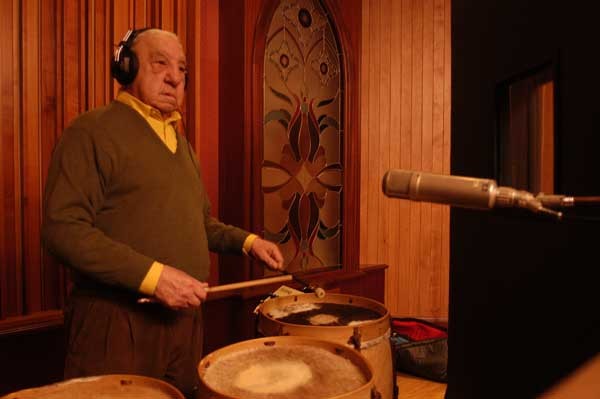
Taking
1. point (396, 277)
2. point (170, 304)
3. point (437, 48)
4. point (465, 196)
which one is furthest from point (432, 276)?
point (465, 196)

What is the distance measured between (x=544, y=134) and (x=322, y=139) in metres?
1.81

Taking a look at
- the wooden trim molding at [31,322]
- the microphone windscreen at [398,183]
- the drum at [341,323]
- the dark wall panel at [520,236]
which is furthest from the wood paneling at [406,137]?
the microphone windscreen at [398,183]

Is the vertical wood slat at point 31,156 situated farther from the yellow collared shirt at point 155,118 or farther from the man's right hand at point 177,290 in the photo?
the man's right hand at point 177,290

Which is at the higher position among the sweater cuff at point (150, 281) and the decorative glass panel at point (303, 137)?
the decorative glass panel at point (303, 137)

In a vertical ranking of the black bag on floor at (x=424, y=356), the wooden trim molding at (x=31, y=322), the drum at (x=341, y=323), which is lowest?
the black bag on floor at (x=424, y=356)

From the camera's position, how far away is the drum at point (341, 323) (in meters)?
1.53

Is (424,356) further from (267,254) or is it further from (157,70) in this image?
(157,70)

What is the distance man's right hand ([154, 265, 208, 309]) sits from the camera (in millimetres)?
1357

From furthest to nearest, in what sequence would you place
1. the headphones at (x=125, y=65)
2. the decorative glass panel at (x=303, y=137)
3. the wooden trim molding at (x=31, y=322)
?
the decorative glass panel at (x=303, y=137) < the wooden trim molding at (x=31, y=322) < the headphones at (x=125, y=65)

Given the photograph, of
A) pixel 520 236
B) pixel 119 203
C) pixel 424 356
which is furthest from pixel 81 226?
pixel 424 356

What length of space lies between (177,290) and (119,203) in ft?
1.17

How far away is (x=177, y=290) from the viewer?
136cm

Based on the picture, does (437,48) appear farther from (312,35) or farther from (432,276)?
(432,276)

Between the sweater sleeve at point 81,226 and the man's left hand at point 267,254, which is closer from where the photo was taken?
the sweater sleeve at point 81,226
